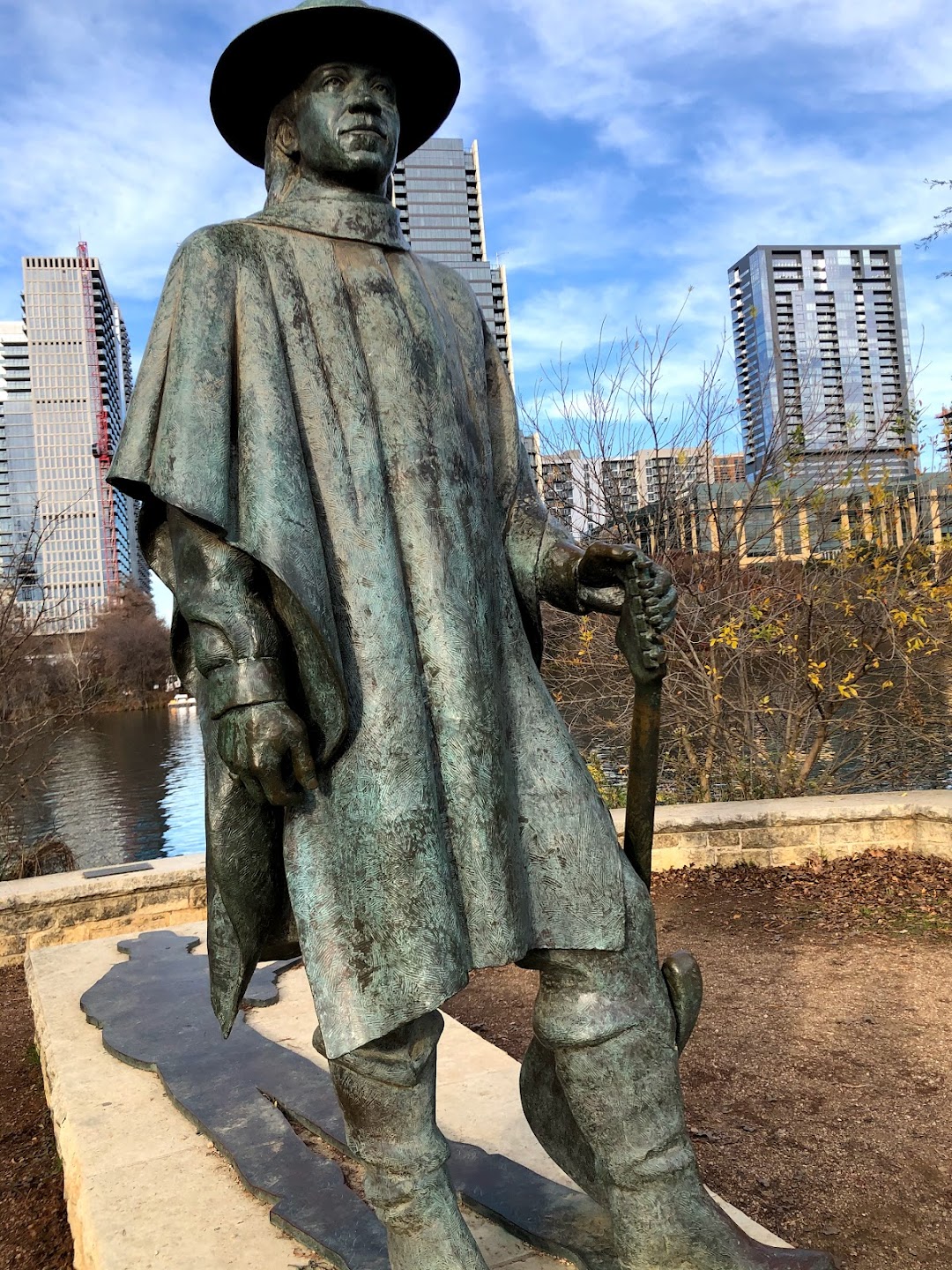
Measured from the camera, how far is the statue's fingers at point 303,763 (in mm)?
1665

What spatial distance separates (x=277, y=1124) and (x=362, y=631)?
1.83 m

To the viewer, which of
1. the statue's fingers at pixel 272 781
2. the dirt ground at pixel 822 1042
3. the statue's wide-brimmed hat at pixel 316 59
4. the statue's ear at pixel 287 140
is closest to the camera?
the statue's fingers at pixel 272 781

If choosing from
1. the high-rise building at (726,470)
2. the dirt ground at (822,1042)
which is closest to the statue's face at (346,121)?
the dirt ground at (822,1042)

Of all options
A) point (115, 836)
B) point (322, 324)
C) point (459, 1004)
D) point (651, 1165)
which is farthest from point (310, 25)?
point (115, 836)

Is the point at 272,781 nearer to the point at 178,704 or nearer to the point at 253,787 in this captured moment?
the point at 253,787

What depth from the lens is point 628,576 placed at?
1949mm

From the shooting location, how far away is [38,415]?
83500 millimetres

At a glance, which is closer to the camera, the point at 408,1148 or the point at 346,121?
the point at 408,1148

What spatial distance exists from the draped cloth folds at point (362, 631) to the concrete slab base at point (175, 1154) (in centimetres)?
87

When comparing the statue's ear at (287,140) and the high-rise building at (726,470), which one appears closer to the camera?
the statue's ear at (287,140)

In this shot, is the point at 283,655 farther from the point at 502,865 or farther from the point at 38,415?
the point at 38,415

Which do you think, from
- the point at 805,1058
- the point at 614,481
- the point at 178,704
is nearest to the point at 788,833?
the point at 805,1058

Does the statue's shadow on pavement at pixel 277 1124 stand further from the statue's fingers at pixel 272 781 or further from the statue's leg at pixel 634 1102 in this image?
the statue's fingers at pixel 272 781

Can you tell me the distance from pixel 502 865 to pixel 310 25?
1.52 meters
